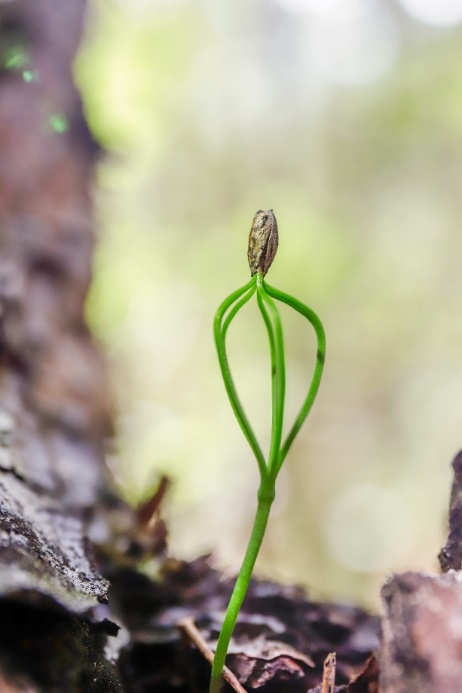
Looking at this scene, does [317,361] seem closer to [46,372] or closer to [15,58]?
[46,372]

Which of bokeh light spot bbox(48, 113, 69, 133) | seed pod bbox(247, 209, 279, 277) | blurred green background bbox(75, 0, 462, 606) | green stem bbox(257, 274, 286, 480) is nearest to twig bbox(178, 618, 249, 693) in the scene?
green stem bbox(257, 274, 286, 480)

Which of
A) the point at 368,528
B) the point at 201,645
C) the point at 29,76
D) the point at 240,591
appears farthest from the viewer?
the point at 368,528

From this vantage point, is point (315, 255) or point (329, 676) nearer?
point (329, 676)

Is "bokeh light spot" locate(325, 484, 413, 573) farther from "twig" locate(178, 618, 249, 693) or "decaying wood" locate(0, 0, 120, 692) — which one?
"twig" locate(178, 618, 249, 693)

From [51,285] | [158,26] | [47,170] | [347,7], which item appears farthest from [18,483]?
[347,7]

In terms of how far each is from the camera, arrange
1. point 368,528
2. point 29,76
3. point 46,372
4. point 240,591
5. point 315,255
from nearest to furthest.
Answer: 1. point 240,591
2. point 46,372
3. point 29,76
4. point 315,255
5. point 368,528

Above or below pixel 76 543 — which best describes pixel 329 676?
below

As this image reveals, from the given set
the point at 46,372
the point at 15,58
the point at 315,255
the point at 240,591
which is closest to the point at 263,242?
the point at 240,591
